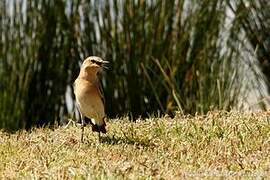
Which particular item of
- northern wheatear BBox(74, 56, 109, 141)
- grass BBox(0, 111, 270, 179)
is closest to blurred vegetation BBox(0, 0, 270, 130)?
grass BBox(0, 111, 270, 179)

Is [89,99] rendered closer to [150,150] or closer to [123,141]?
[123,141]

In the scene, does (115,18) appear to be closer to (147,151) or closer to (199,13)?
(199,13)

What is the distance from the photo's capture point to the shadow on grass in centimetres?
612

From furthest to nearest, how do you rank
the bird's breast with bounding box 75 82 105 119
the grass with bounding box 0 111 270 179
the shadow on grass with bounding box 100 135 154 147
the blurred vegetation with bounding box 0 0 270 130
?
the blurred vegetation with bounding box 0 0 270 130, the bird's breast with bounding box 75 82 105 119, the shadow on grass with bounding box 100 135 154 147, the grass with bounding box 0 111 270 179

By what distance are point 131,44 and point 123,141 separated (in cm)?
388

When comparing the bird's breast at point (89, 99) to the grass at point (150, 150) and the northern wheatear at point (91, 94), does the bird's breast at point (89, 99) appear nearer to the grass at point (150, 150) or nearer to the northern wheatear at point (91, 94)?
the northern wheatear at point (91, 94)

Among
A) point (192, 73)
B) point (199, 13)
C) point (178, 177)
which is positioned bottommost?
point (178, 177)

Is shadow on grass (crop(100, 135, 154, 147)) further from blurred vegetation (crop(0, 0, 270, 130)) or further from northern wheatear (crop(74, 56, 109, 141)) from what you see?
blurred vegetation (crop(0, 0, 270, 130))

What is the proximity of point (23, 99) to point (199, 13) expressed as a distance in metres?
2.56

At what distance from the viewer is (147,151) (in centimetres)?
582

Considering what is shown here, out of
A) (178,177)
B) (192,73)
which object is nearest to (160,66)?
(192,73)

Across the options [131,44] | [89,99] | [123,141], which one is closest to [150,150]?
[123,141]

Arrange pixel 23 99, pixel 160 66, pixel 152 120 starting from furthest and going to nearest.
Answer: pixel 23 99, pixel 160 66, pixel 152 120

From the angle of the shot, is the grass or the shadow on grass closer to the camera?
the grass
